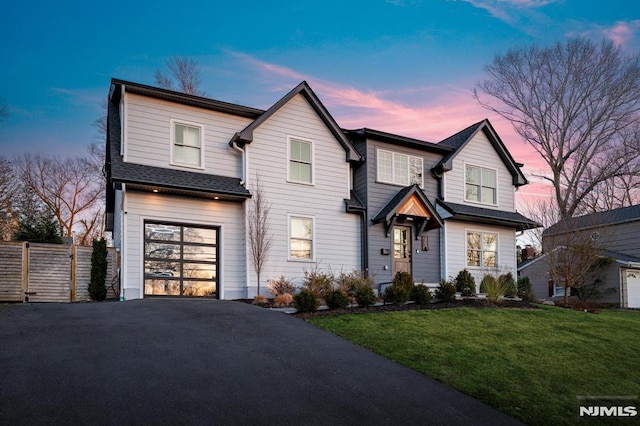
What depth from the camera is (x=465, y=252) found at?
19.9 metres

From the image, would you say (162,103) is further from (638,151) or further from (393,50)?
(638,151)

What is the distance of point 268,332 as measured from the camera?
9945mm

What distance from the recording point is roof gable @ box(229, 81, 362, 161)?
15820mm

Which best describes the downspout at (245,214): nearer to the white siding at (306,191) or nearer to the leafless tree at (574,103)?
the white siding at (306,191)

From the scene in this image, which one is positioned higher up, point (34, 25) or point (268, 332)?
point (34, 25)

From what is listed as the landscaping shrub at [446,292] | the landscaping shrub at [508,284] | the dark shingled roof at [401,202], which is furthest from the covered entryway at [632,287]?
the landscaping shrub at [446,292]

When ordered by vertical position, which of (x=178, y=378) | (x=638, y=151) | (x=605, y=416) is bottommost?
(x=605, y=416)

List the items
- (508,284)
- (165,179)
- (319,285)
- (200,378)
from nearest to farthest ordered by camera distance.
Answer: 1. (200,378)
2. (319,285)
3. (165,179)
4. (508,284)

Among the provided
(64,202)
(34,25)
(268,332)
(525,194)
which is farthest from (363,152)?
(64,202)

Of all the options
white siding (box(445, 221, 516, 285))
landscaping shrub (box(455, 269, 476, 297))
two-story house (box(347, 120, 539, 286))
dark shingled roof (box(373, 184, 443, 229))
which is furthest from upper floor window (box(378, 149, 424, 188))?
landscaping shrub (box(455, 269, 476, 297))

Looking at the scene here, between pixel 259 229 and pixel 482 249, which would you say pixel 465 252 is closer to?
pixel 482 249

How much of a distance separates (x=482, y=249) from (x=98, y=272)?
14.2 m

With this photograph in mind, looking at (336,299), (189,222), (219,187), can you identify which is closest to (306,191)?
(219,187)

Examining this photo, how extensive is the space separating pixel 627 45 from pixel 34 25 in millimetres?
27651
